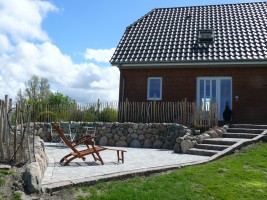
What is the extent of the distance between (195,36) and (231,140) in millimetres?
8884

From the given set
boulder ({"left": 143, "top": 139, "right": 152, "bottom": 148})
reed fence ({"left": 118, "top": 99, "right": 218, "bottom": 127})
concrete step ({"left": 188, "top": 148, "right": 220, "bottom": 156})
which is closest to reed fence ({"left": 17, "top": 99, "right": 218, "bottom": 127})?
reed fence ({"left": 118, "top": 99, "right": 218, "bottom": 127})

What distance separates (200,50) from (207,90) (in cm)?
214

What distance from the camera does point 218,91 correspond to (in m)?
16.8

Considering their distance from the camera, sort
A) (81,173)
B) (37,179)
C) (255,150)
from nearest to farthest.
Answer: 1. (37,179)
2. (81,173)
3. (255,150)

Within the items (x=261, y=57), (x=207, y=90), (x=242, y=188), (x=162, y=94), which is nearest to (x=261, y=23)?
(x=261, y=57)

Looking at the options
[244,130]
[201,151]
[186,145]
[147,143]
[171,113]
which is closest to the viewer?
[201,151]

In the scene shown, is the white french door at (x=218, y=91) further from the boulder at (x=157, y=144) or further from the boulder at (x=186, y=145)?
the boulder at (x=186, y=145)

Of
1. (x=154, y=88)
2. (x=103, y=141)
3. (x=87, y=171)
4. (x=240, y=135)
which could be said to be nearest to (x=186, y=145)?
(x=240, y=135)

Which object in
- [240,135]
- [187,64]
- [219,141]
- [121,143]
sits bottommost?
[121,143]

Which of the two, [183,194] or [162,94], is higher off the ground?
[162,94]

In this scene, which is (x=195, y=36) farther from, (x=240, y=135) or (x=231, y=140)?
(x=231, y=140)

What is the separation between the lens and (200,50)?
17375 mm

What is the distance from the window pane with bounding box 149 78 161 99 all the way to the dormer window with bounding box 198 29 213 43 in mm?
3239

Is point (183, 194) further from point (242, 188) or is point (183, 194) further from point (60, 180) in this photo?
point (60, 180)
